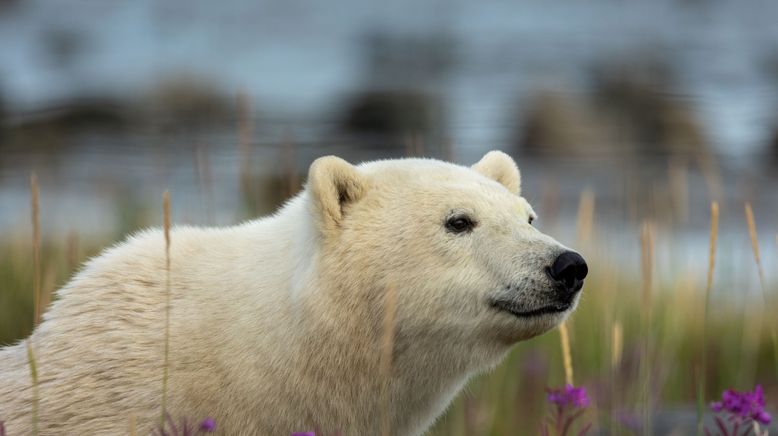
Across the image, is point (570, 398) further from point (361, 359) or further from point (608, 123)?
point (608, 123)

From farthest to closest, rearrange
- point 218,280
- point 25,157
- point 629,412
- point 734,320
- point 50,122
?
1. point 50,122
2. point 25,157
3. point 734,320
4. point 629,412
5. point 218,280

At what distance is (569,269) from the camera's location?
128 inches

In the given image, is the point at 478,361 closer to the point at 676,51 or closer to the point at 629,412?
the point at 629,412

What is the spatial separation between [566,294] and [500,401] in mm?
2103

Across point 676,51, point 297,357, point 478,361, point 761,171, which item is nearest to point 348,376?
point 297,357

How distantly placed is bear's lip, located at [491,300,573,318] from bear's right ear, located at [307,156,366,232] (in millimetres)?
624

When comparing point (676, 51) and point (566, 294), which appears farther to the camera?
point (676, 51)

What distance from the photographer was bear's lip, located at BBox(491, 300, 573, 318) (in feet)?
10.8

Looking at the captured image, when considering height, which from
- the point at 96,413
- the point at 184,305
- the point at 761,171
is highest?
the point at 184,305

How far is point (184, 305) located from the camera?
11.4 ft

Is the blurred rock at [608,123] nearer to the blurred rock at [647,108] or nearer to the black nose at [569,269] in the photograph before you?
the blurred rock at [647,108]

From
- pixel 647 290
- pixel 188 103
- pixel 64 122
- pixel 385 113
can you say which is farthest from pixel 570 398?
pixel 64 122

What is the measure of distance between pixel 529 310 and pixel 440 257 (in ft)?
1.17

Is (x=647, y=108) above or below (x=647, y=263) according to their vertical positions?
below
